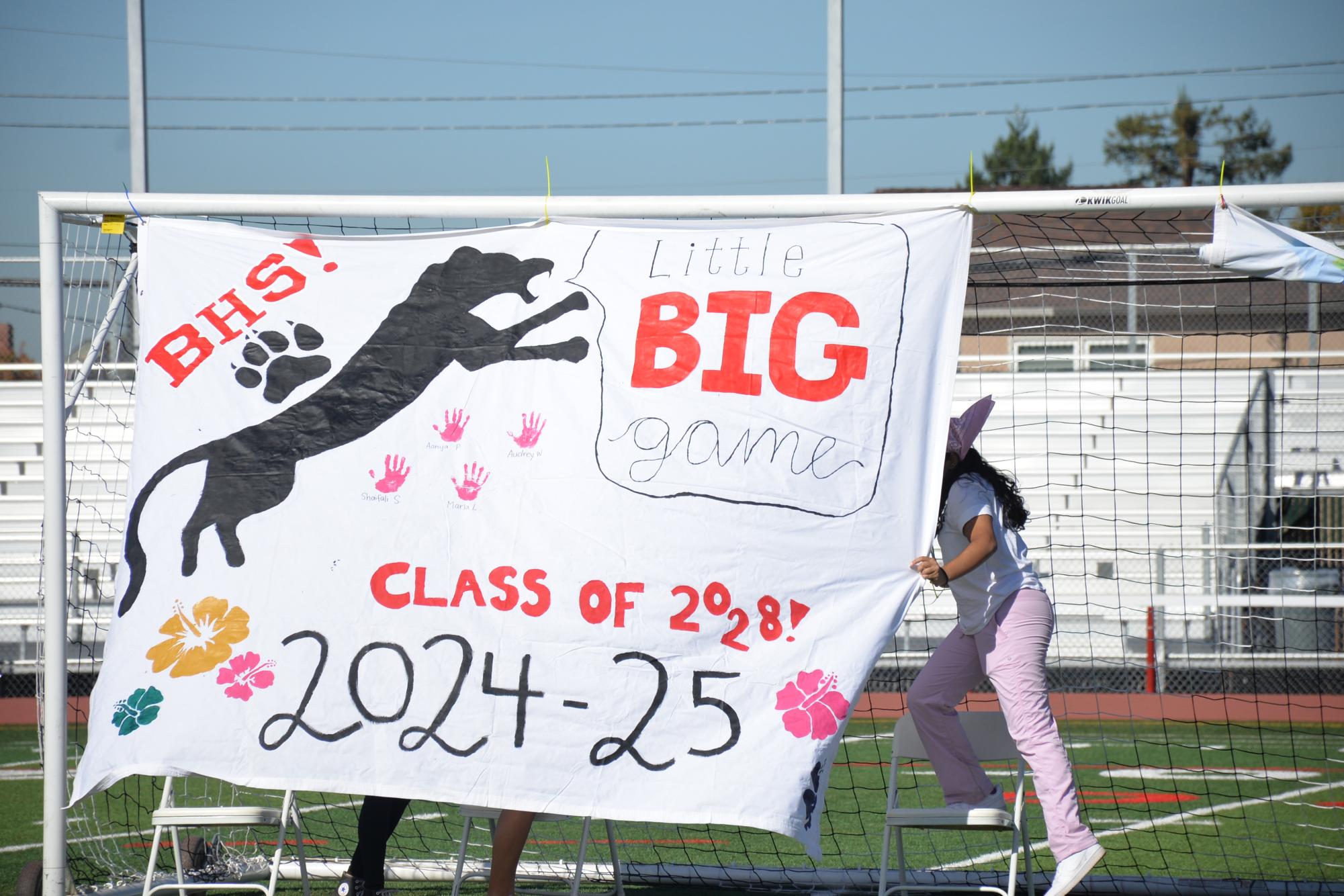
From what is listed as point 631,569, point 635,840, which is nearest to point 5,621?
point 635,840

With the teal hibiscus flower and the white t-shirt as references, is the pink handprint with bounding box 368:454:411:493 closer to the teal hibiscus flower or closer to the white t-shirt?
the teal hibiscus flower

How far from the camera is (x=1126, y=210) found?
4309 mm

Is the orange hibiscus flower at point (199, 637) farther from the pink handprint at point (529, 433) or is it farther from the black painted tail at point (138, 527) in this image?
the pink handprint at point (529, 433)

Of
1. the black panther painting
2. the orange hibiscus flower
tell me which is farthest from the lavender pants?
the orange hibiscus flower

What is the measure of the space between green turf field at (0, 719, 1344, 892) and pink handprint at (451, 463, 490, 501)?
1934mm

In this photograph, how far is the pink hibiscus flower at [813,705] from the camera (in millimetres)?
3844

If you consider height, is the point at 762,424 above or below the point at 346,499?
above

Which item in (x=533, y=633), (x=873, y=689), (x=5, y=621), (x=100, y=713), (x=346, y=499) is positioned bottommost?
(x=873, y=689)

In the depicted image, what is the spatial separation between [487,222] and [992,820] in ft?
10.6

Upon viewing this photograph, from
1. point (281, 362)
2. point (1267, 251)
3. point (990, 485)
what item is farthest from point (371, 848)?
point (1267, 251)

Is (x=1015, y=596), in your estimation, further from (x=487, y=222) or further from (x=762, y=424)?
(x=487, y=222)

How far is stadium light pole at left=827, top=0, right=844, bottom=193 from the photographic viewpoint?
24.7ft

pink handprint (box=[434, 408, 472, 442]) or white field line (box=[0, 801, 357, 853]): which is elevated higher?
pink handprint (box=[434, 408, 472, 442])

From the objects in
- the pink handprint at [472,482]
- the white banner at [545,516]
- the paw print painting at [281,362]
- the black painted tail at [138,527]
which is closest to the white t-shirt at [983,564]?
the white banner at [545,516]
